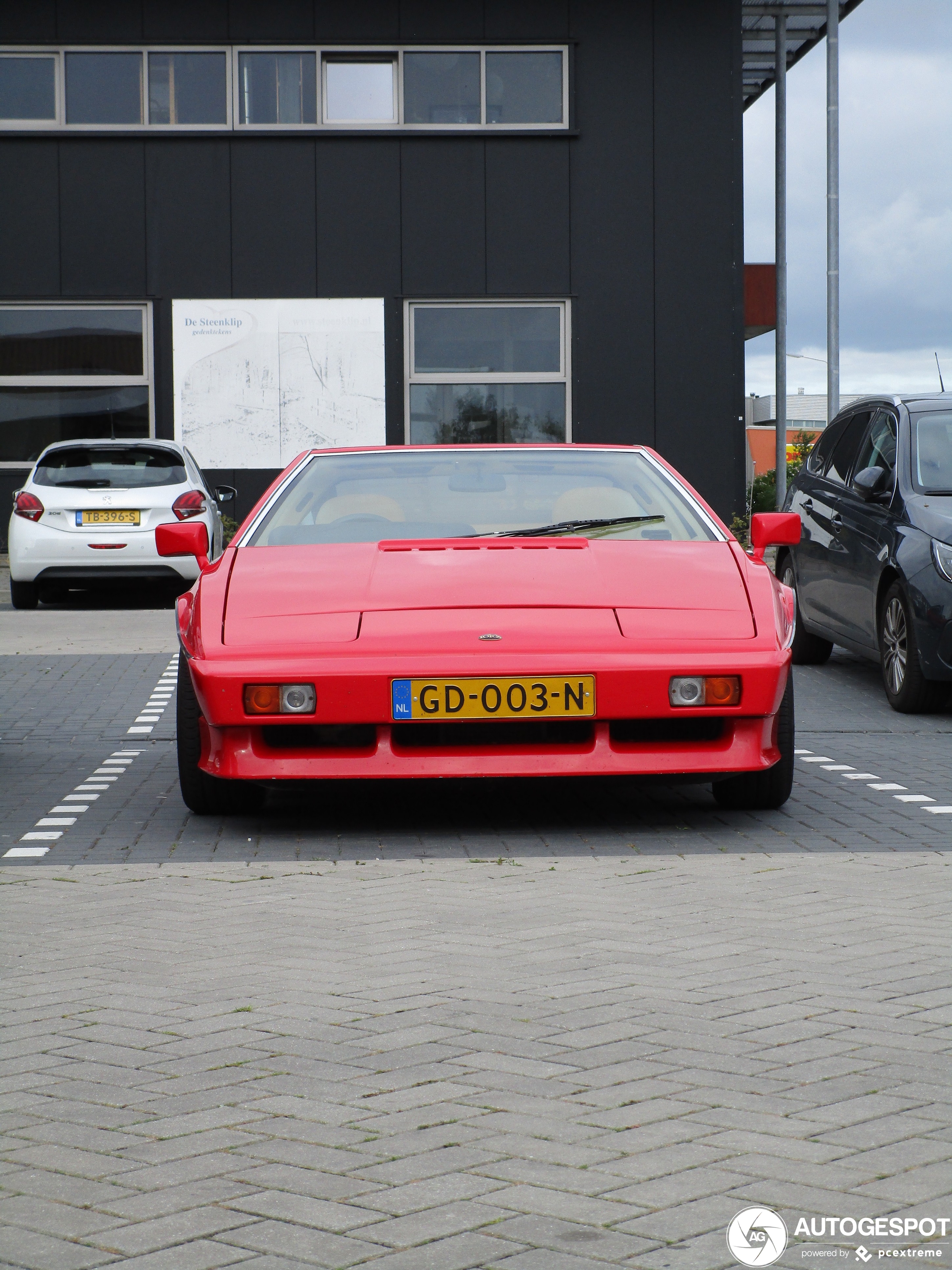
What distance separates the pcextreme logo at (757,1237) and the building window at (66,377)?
1754 centimetres

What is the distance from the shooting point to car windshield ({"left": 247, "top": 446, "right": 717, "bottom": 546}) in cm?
640

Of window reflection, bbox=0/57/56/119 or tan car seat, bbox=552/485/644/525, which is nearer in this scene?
tan car seat, bbox=552/485/644/525

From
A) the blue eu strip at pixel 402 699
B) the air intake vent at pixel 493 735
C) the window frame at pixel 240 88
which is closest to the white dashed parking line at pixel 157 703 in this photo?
the air intake vent at pixel 493 735

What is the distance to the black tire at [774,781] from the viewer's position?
231 inches

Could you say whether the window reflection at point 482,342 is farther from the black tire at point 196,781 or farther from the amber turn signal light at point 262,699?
the amber turn signal light at point 262,699

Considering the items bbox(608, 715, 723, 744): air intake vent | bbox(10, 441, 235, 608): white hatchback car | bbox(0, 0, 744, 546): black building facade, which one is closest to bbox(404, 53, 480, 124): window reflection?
bbox(0, 0, 744, 546): black building facade

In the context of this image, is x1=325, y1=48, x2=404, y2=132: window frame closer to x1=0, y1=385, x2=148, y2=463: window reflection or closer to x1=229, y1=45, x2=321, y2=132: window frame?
x1=229, y1=45, x2=321, y2=132: window frame

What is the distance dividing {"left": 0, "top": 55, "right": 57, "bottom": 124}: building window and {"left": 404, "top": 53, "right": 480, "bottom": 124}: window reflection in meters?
4.04

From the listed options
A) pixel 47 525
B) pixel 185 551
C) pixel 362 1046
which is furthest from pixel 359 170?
pixel 362 1046

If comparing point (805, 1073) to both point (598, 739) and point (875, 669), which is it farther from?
point (875, 669)

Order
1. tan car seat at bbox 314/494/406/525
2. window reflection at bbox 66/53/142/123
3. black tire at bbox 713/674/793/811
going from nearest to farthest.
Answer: black tire at bbox 713/674/793/811 → tan car seat at bbox 314/494/406/525 → window reflection at bbox 66/53/142/123

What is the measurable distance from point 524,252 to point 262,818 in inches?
567

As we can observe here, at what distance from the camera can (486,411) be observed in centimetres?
1945

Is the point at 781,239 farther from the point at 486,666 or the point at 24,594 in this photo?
the point at 486,666
